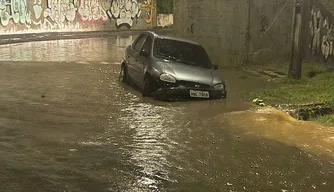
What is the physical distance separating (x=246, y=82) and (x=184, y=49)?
10.5 ft

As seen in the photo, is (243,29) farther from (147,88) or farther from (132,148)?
(132,148)

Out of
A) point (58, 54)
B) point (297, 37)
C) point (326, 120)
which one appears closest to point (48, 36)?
point (58, 54)

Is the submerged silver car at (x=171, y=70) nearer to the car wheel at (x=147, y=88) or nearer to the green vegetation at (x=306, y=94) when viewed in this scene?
the car wheel at (x=147, y=88)

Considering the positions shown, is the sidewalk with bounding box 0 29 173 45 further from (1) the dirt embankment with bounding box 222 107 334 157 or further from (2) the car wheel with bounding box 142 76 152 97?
(1) the dirt embankment with bounding box 222 107 334 157

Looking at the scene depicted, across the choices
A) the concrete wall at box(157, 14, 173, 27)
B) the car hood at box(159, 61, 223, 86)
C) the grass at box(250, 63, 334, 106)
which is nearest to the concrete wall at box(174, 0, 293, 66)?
the grass at box(250, 63, 334, 106)

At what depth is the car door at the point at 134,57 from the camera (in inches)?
455

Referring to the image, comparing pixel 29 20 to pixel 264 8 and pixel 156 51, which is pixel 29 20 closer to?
pixel 264 8

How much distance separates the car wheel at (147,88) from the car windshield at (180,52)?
0.76 m

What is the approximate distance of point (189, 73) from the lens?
33.9 ft

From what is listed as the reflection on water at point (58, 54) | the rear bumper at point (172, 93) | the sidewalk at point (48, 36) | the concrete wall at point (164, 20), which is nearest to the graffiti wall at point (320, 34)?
the rear bumper at point (172, 93)

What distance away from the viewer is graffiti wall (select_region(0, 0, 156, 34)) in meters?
28.8

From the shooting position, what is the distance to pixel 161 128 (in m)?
7.99

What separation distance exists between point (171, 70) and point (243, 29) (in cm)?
725

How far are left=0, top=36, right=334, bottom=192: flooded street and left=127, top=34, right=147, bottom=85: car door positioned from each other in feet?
1.43
